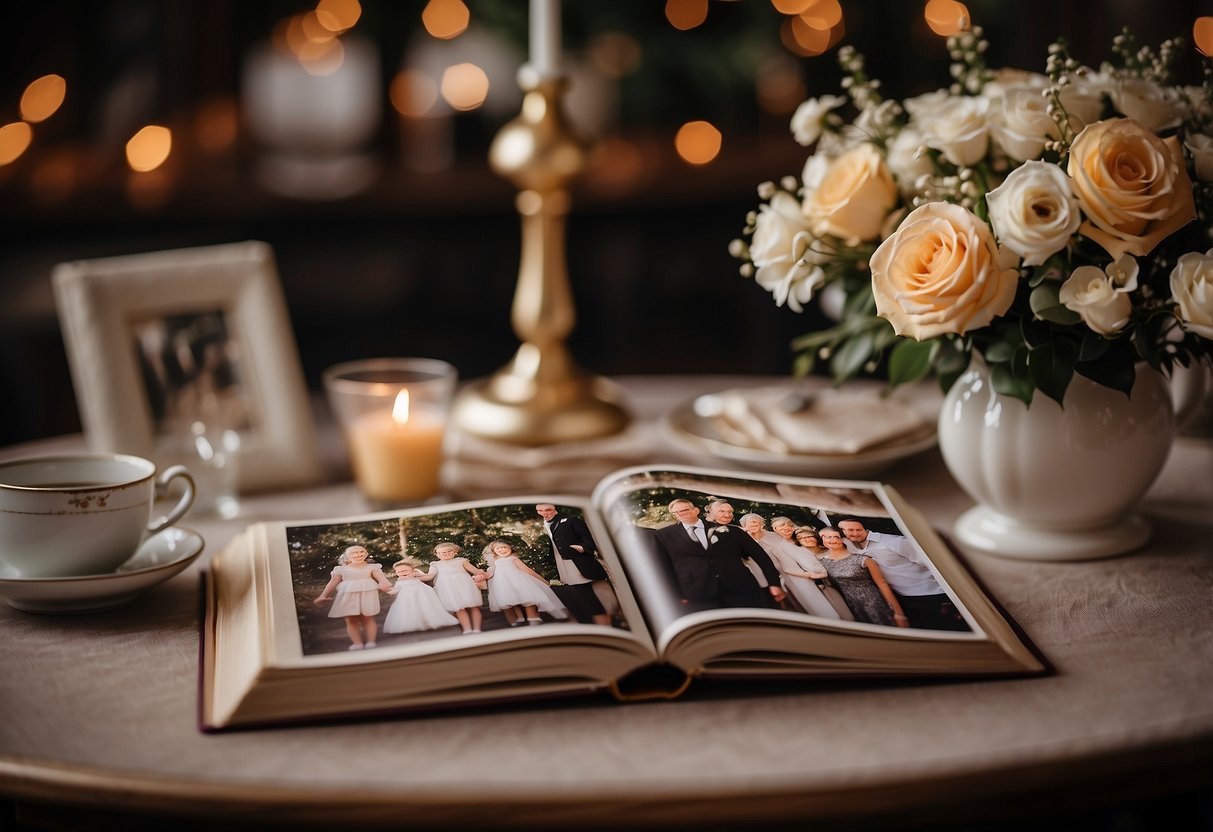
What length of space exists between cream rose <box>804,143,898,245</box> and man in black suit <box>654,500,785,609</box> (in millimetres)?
257

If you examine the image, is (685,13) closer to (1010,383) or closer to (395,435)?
(395,435)

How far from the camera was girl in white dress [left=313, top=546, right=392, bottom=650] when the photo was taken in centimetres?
80

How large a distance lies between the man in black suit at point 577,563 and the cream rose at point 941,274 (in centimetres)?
29

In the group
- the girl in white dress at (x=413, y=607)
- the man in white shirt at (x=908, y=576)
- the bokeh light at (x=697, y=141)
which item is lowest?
the man in white shirt at (x=908, y=576)

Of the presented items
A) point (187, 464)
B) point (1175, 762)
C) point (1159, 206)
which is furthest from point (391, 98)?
point (1175, 762)

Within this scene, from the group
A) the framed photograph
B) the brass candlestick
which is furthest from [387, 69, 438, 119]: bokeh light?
the framed photograph

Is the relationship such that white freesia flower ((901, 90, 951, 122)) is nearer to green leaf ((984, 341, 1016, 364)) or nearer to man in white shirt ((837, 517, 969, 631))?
green leaf ((984, 341, 1016, 364))

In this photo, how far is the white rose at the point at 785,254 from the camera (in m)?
1.04

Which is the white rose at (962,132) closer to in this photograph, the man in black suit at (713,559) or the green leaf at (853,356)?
the green leaf at (853,356)

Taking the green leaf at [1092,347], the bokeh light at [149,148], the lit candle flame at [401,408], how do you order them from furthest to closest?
the bokeh light at [149,148] → the lit candle flame at [401,408] → the green leaf at [1092,347]

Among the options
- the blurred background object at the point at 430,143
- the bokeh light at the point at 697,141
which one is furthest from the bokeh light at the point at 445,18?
the bokeh light at the point at 697,141

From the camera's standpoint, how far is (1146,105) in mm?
944

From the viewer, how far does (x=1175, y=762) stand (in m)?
0.74

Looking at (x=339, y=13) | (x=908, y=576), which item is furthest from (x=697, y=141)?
(x=908, y=576)
